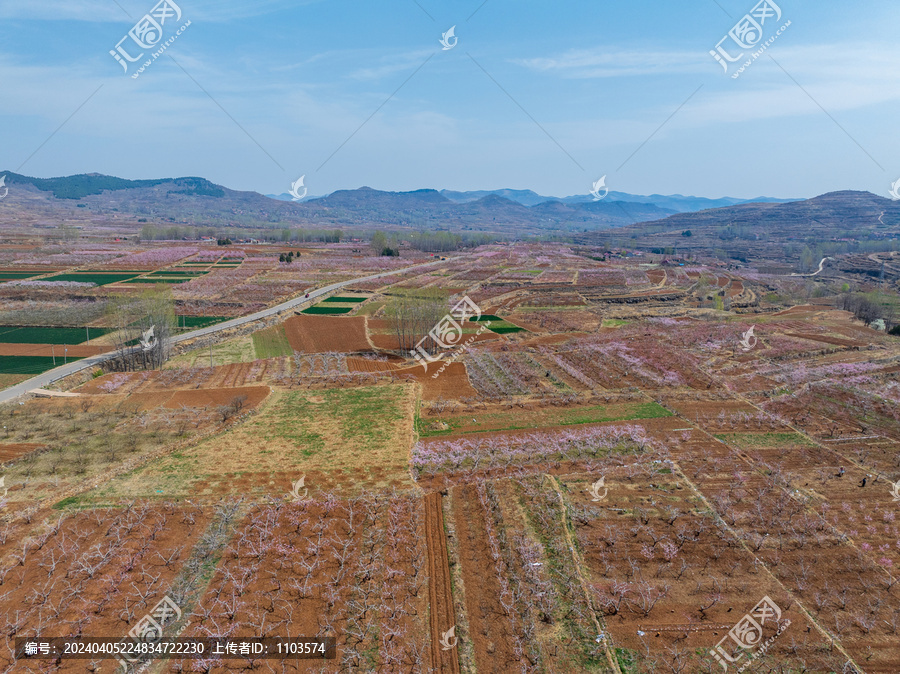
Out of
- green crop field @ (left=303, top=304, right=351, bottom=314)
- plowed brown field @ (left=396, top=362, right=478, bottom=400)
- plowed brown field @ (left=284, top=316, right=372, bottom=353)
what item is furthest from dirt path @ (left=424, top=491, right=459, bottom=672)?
green crop field @ (left=303, top=304, right=351, bottom=314)

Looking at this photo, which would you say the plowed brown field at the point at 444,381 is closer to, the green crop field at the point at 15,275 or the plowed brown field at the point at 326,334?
the plowed brown field at the point at 326,334

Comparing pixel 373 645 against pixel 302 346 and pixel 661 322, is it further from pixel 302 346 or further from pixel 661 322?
pixel 661 322

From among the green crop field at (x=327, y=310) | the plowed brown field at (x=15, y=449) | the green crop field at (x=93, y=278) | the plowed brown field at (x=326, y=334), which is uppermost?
the green crop field at (x=93, y=278)

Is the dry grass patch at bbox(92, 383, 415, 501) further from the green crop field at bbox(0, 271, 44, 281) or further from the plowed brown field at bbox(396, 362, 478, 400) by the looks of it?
Result: the green crop field at bbox(0, 271, 44, 281)

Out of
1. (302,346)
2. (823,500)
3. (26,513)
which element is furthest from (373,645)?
(302,346)

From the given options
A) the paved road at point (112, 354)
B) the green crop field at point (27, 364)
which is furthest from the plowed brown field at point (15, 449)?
the green crop field at point (27, 364)

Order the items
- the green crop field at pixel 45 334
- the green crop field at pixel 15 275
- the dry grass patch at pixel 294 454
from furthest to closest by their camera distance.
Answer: the green crop field at pixel 15 275 < the green crop field at pixel 45 334 < the dry grass patch at pixel 294 454

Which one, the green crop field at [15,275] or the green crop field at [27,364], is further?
the green crop field at [15,275]
